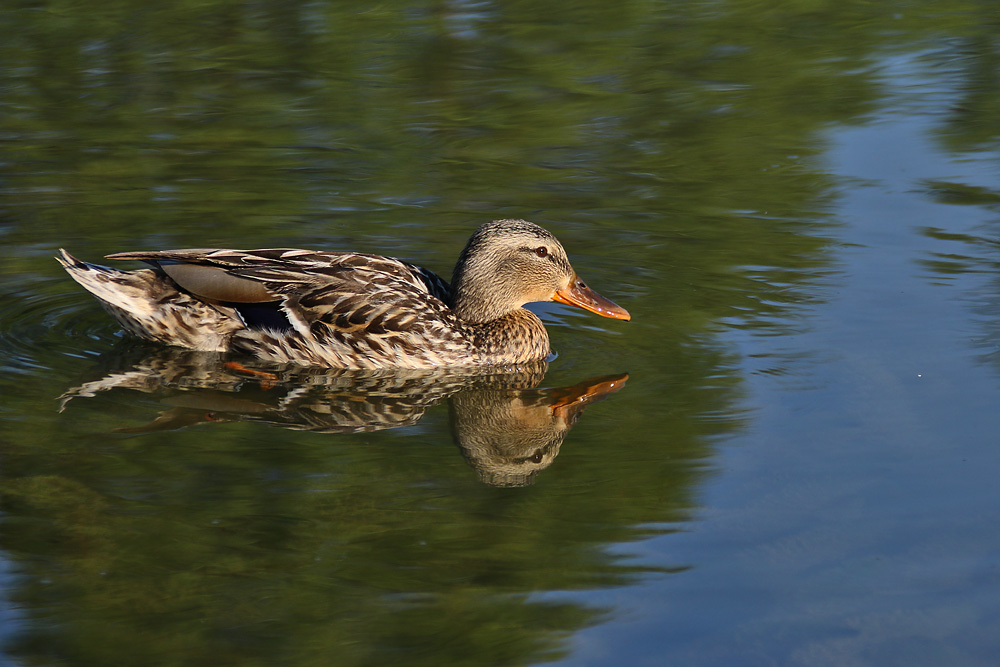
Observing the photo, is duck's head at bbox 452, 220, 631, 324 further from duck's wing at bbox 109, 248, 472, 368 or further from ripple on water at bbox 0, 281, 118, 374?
ripple on water at bbox 0, 281, 118, 374

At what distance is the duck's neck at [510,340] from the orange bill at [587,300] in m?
0.32

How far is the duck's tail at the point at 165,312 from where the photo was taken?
8.20 meters

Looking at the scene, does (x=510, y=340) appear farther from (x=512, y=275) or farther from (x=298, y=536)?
(x=298, y=536)

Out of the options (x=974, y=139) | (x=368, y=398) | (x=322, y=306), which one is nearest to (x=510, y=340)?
(x=368, y=398)

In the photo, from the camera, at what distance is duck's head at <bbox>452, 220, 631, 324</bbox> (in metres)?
8.38

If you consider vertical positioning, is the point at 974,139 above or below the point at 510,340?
above

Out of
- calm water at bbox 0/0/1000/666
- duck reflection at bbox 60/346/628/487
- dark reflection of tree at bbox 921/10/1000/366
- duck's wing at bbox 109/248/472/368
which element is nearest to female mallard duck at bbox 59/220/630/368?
duck's wing at bbox 109/248/472/368

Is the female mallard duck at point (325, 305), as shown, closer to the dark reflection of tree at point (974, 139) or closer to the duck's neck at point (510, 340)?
the duck's neck at point (510, 340)

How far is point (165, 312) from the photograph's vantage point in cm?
823

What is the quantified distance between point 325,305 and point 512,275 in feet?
4.07

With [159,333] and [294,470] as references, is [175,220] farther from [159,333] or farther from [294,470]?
[294,470]

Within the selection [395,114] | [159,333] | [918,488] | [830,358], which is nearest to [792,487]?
[918,488]

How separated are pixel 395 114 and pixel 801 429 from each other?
24.3 ft

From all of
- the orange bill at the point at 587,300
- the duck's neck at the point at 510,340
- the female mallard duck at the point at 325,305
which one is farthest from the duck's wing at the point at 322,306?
the orange bill at the point at 587,300
